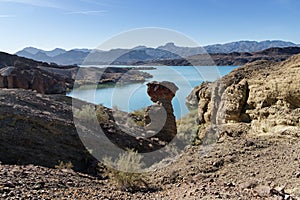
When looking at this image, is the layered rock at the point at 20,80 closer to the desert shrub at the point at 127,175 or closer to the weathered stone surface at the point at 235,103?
the desert shrub at the point at 127,175

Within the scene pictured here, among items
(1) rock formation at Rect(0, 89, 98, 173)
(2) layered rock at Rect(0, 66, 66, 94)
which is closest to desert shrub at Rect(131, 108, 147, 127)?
→ (1) rock formation at Rect(0, 89, 98, 173)

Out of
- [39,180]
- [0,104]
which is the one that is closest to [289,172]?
[39,180]

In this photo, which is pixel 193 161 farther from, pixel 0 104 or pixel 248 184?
pixel 0 104

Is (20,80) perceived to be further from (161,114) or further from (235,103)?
(235,103)

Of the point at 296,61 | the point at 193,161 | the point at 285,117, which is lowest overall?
the point at 193,161

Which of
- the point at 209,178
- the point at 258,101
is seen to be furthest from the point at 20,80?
the point at 209,178

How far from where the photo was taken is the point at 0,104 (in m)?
11.6

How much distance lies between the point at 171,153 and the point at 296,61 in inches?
248

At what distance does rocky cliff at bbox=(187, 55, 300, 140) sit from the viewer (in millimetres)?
8414

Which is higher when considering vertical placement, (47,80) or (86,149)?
(47,80)

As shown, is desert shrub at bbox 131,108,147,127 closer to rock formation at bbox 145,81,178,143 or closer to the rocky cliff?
rock formation at bbox 145,81,178,143

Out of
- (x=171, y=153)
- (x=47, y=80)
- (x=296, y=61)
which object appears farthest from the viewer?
Answer: (x=47, y=80)

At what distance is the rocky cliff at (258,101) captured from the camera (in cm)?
841

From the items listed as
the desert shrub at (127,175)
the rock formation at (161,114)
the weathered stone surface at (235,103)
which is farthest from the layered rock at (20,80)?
the weathered stone surface at (235,103)
